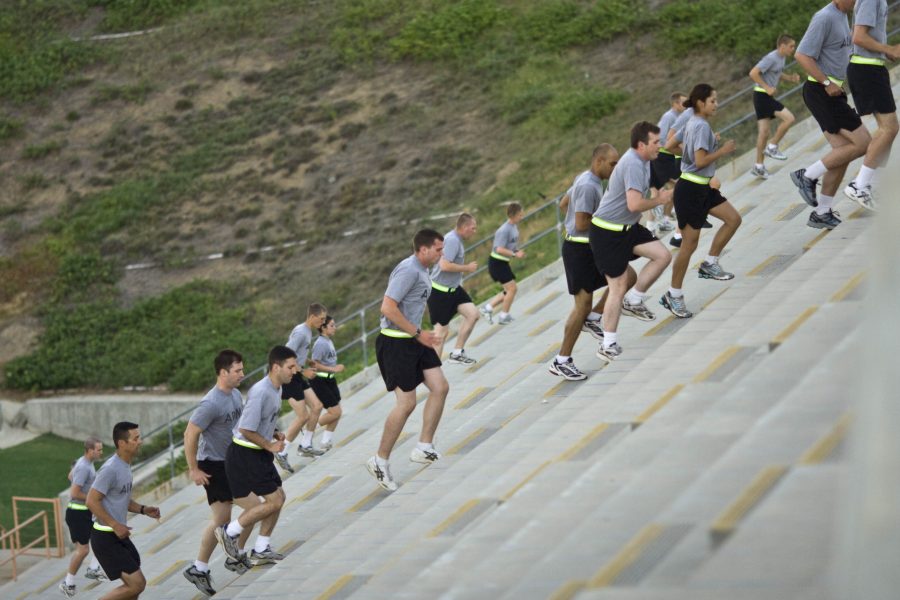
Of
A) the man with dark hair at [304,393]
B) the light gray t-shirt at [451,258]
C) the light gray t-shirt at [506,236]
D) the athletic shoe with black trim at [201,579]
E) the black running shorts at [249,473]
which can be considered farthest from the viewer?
the light gray t-shirt at [506,236]

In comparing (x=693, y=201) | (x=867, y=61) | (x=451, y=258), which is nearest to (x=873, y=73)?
(x=867, y=61)

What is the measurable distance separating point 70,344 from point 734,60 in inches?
573

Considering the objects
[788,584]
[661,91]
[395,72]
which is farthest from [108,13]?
[788,584]

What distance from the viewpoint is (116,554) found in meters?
12.0

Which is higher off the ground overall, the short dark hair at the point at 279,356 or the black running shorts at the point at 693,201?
the black running shorts at the point at 693,201

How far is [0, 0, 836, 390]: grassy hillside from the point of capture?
2894cm

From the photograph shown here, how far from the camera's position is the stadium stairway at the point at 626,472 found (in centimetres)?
628

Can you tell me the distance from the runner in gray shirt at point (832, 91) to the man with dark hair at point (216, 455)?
526cm

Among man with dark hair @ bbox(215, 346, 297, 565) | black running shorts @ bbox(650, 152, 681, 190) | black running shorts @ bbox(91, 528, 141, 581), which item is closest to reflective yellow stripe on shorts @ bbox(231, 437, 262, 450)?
man with dark hair @ bbox(215, 346, 297, 565)

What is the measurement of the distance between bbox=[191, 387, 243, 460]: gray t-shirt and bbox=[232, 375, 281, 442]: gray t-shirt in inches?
10.6

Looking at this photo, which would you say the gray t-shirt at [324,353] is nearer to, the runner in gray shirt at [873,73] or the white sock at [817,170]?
the white sock at [817,170]

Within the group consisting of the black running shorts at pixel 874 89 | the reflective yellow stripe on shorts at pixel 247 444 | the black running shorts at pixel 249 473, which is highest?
the black running shorts at pixel 874 89

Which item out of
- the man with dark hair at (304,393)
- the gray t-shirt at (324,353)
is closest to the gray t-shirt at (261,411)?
the man with dark hair at (304,393)

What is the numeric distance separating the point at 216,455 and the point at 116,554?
114cm
